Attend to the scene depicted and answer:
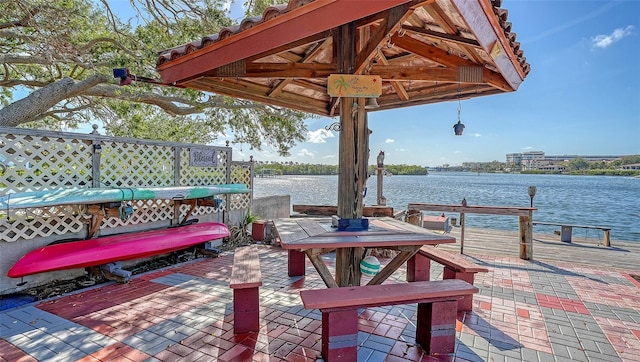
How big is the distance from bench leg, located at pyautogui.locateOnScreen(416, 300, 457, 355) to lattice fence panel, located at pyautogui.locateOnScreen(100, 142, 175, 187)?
16.1 ft

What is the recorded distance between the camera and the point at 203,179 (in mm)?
6367

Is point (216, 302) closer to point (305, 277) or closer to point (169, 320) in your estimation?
point (169, 320)

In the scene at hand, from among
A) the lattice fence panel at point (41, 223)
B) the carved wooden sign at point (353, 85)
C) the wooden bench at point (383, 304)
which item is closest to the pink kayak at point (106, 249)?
the lattice fence panel at point (41, 223)

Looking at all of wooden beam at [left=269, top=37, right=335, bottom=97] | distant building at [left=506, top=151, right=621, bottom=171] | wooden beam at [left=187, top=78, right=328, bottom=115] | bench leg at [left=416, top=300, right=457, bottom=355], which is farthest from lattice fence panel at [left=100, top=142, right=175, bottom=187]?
distant building at [left=506, top=151, right=621, bottom=171]

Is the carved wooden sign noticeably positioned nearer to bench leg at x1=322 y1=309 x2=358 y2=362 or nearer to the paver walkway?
bench leg at x1=322 y1=309 x2=358 y2=362

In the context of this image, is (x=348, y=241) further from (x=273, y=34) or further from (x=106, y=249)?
(x=106, y=249)

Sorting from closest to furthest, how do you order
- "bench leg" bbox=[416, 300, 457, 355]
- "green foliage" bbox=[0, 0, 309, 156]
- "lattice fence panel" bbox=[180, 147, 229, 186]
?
"bench leg" bbox=[416, 300, 457, 355] → "green foliage" bbox=[0, 0, 309, 156] → "lattice fence panel" bbox=[180, 147, 229, 186]

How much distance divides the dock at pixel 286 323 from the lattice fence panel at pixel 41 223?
0.95 m

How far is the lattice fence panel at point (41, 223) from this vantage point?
366 centimetres

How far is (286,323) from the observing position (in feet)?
9.65

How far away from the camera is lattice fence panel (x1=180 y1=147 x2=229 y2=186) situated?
19.6 feet

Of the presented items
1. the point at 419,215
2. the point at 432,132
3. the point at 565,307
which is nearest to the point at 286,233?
the point at 565,307

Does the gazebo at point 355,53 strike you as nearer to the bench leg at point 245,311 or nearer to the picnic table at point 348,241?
the picnic table at point 348,241

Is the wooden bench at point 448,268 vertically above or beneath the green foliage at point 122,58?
beneath
